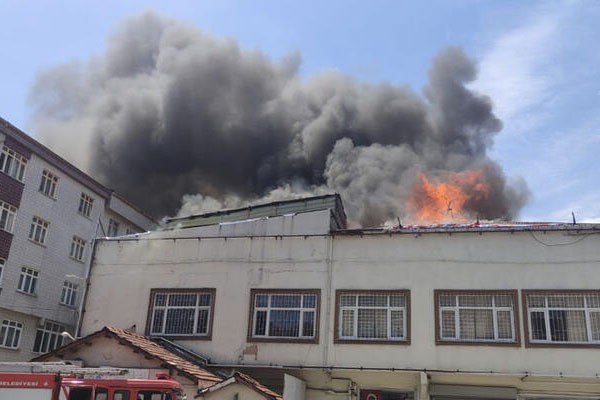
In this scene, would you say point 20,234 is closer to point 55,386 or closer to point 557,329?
point 55,386

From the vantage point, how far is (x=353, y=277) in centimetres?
1783

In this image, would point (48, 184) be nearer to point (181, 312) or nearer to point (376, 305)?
point (181, 312)

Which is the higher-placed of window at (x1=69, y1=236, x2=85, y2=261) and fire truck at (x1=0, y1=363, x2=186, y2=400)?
window at (x1=69, y1=236, x2=85, y2=261)

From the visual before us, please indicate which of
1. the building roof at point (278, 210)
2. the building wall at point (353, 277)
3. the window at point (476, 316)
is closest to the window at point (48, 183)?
the building roof at point (278, 210)

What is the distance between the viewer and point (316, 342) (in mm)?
17266

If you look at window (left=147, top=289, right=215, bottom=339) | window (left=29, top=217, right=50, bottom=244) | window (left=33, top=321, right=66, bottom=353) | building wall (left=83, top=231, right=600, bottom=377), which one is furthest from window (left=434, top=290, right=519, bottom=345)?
window (left=33, top=321, right=66, bottom=353)

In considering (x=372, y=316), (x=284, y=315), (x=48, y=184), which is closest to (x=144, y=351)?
(x=284, y=315)

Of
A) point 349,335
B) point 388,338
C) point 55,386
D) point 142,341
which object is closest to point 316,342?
point 349,335

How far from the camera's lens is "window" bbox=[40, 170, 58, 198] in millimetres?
27422

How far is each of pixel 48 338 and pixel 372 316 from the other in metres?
17.6

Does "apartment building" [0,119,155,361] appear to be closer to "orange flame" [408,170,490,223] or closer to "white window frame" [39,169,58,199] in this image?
"white window frame" [39,169,58,199]

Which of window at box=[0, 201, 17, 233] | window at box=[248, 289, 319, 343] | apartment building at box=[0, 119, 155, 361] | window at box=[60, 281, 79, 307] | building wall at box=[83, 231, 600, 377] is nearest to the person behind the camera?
building wall at box=[83, 231, 600, 377]

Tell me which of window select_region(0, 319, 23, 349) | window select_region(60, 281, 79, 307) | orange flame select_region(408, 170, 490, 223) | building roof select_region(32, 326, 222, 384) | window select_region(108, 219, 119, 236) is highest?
orange flame select_region(408, 170, 490, 223)

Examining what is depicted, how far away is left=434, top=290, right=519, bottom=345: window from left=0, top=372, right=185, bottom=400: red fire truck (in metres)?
9.30
